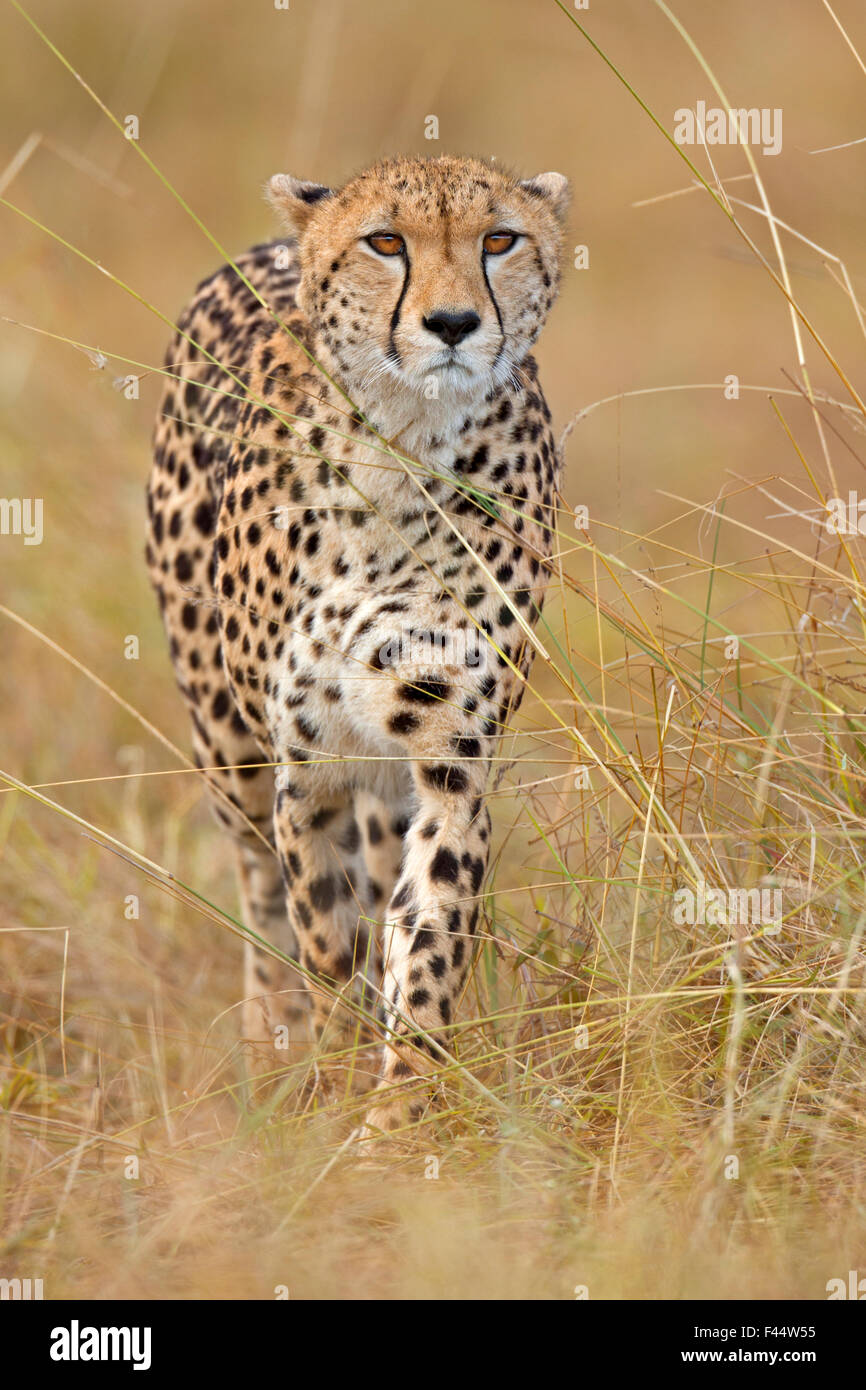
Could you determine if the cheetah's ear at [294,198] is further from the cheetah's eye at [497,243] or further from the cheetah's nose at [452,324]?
the cheetah's nose at [452,324]

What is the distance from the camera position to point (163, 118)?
32.1 feet

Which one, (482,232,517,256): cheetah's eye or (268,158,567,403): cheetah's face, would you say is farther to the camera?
(482,232,517,256): cheetah's eye

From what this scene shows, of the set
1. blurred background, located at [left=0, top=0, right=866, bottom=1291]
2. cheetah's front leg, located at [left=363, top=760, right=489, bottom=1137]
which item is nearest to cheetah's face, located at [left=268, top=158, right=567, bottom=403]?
blurred background, located at [left=0, top=0, right=866, bottom=1291]

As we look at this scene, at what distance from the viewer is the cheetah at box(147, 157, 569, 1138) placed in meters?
2.94

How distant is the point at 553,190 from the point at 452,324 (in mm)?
646

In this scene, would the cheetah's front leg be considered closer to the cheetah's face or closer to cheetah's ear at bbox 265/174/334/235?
the cheetah's face

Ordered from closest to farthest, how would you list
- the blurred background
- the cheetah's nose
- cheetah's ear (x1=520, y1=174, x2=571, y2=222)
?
the cheetah's nose, cheetah's ear (x1=520, y1=174, x2=571, y2=222), the blurred background

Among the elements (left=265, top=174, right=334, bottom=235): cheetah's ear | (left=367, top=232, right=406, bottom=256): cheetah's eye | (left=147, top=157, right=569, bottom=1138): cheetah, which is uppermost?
(left=265, top=174, right=334, bottom=235): cheetah's ear

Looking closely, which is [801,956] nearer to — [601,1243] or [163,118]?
[601,1243]

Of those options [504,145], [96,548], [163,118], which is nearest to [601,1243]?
[96,548]

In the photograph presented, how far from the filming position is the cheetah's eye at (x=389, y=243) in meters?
3.00

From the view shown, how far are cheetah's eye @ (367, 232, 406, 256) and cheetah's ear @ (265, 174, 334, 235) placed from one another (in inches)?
13.0

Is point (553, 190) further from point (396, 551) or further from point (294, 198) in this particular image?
point (396, 551)

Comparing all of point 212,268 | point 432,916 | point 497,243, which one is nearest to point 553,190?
point 497,243
